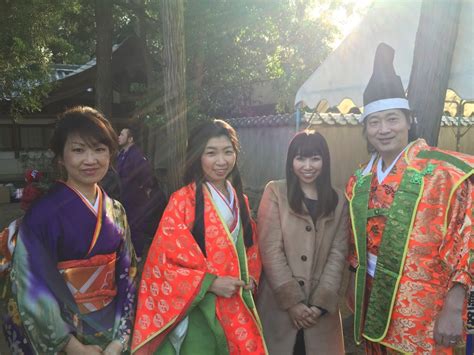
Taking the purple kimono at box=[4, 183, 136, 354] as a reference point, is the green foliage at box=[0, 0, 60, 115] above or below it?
above

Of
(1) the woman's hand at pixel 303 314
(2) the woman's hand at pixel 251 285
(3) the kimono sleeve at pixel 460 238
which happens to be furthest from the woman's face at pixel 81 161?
(3) the kimono sleeve at pixel 460 238

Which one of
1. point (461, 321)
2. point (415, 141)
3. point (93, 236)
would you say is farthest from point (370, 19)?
point (93, 236)

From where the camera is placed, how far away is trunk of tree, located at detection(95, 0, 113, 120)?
7328 mm

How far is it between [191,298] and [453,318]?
4.02ft

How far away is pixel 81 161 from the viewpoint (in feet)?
6.44

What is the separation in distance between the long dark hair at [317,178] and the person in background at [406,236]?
18 centimetres

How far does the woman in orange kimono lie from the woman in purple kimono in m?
0.15

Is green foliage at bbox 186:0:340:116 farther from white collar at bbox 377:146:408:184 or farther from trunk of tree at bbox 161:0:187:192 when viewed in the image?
white collar at bbox 377:146:408:184

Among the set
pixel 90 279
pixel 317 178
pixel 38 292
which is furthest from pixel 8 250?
pixel 317 178

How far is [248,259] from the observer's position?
99.1 inches

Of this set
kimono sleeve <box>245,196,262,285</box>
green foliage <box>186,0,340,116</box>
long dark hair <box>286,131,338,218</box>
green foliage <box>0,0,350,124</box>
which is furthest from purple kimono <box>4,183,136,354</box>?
green foliage <box>186,0,340,116</box>

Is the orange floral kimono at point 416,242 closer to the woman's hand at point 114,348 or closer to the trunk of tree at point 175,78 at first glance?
the woman's hand at point 114,348

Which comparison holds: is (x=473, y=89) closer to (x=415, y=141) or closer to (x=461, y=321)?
(x=415, y=141)

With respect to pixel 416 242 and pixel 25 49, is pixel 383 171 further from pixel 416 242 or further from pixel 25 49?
pixel 25 49
